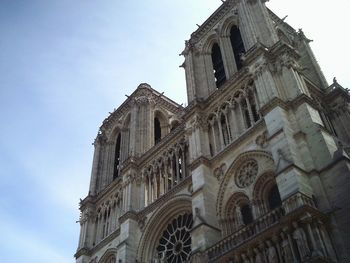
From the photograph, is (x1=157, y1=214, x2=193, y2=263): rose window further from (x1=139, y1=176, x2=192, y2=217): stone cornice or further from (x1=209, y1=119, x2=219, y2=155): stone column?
(x1=209, y1=119, x2=219, y2=155): stone column

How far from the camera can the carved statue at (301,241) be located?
1463 cm

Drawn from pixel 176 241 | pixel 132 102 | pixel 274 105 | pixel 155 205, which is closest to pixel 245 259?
pixel 274 105

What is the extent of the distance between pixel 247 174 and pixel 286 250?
228 inches

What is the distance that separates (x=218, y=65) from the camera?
96.0 ft

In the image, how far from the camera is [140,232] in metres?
25.5

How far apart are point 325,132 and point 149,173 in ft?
40.4

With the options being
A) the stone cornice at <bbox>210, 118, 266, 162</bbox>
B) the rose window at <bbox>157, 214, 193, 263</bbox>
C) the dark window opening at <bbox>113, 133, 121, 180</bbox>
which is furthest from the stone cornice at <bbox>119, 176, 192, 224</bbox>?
the dark window opening at <bbox>113, 133, 121, 180</bbox>

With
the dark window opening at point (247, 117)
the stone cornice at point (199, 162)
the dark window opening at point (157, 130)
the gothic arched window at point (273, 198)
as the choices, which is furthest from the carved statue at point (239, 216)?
the dark window opening at point (157, 130)

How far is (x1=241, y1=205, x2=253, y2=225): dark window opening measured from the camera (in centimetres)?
2008

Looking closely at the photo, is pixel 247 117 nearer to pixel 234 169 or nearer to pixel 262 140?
pixel 262 140

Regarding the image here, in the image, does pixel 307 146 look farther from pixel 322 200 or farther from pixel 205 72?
pixel 205 72

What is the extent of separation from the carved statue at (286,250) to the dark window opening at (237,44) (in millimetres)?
13712

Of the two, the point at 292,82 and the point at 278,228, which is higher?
the point at 292,82

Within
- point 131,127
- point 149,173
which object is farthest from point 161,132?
point 149,173
